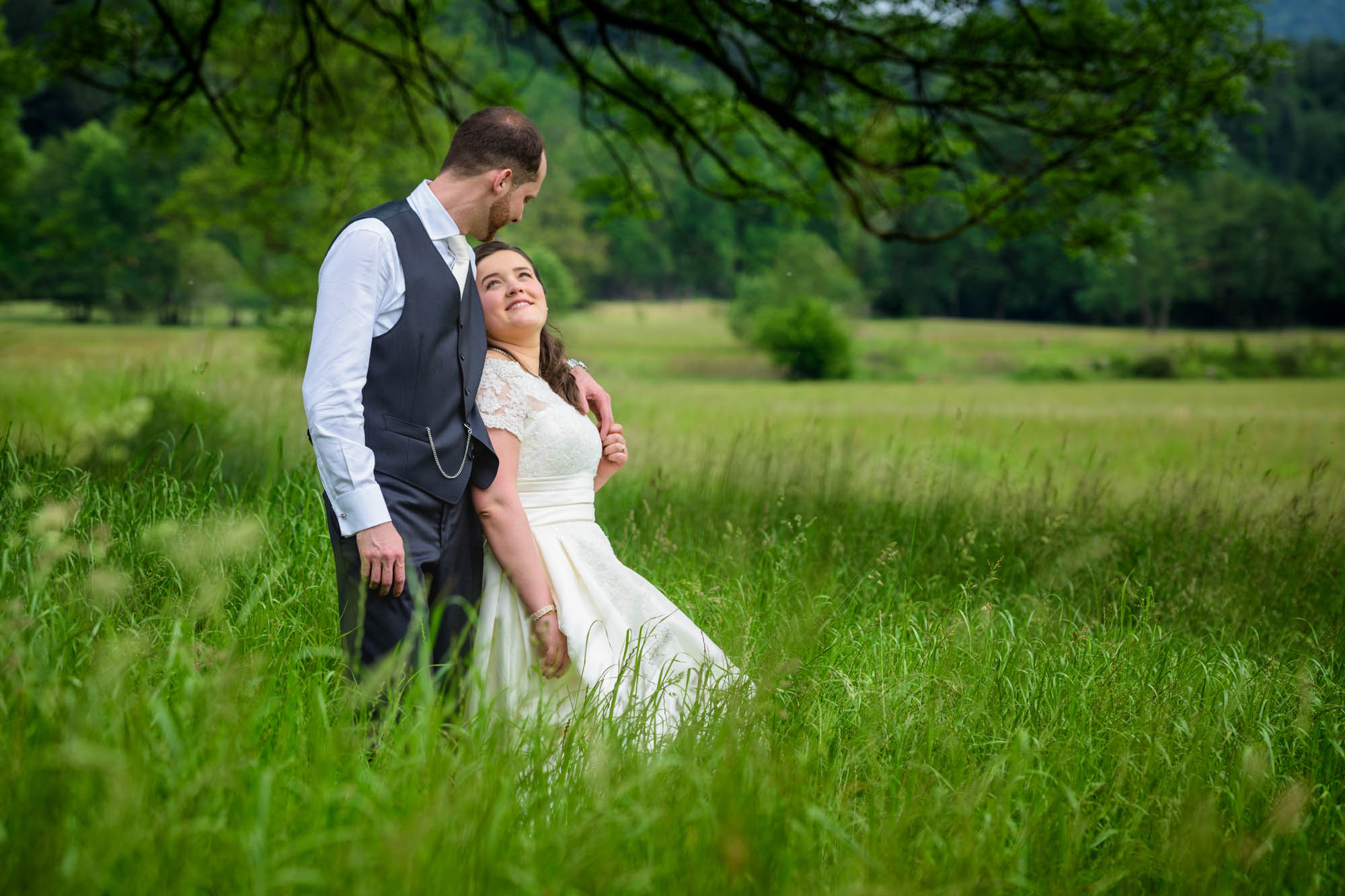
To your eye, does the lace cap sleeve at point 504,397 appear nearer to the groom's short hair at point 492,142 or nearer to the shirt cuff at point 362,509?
the shirt cuff at point 362,509

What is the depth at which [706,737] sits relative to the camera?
264cm

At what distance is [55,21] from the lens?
329 inches

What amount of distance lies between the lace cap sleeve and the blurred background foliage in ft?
13.5

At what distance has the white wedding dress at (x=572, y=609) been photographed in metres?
3.00

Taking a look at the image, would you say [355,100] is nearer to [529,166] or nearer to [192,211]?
[192,211]

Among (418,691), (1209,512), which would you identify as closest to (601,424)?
(418,691)

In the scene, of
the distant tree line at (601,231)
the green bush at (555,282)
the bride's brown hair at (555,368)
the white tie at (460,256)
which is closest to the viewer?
the white tie at (460,256)

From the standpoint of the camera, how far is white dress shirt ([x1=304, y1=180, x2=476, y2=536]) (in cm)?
260

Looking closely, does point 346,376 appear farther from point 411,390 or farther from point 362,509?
point 362,509

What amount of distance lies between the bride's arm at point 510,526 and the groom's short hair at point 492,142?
2.85 ft

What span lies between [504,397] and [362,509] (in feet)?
2.05

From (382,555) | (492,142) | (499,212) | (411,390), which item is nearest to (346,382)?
(411,390)

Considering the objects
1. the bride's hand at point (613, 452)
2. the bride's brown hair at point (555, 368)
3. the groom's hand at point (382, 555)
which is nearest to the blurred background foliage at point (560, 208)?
the bride's brown hair at point (555, 368)

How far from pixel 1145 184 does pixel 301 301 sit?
24382 mm
